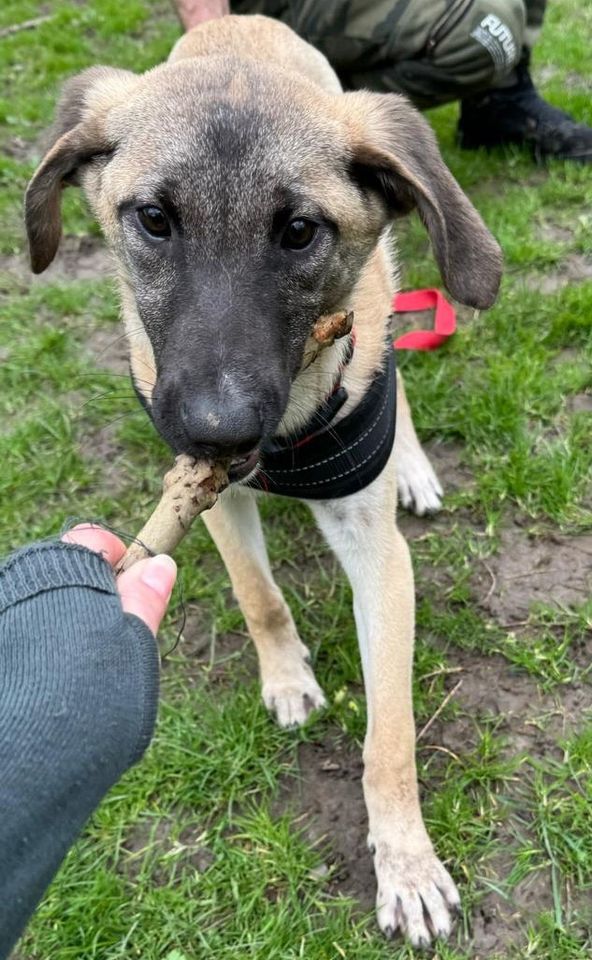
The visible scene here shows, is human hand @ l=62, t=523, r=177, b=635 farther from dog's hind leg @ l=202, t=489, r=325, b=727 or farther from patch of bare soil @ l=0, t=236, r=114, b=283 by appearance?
patch of bare soil @ l=0, t=236, r=114, b=283

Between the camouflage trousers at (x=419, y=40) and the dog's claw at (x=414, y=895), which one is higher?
the camouflage trousers at (x=419, y=40)

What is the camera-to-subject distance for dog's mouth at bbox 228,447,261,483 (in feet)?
7.09

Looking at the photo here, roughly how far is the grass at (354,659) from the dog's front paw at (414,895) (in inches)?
2.4

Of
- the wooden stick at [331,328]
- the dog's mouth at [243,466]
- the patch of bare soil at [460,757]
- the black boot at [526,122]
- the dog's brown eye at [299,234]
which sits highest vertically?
the dog's brown eye at [299,234]

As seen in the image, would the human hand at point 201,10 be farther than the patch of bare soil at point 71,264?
No

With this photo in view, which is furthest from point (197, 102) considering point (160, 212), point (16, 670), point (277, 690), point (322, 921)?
point (322, 921)

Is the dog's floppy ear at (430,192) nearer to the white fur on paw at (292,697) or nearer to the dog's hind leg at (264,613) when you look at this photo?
the dog's hind leg at (264,613)

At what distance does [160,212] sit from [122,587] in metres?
1.04

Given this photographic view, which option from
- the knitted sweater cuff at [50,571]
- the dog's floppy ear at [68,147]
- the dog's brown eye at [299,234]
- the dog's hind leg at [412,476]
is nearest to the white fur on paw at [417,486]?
the dog's hind leg at [412,476]

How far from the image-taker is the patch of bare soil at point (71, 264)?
5379mm

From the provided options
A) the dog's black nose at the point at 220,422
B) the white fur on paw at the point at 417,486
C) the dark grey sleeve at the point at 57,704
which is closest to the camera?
the dark grey sleeve at the point at 57,704

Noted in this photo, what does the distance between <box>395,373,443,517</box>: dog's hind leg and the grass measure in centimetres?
9

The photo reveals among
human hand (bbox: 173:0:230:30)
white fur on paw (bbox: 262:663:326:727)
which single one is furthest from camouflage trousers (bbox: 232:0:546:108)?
white fur on paw (bbox: 262:663:326:727)

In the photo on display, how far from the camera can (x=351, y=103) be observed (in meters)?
2.56
